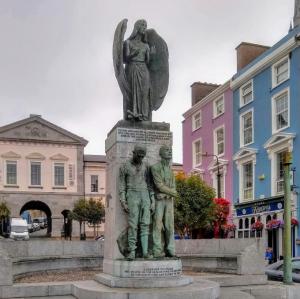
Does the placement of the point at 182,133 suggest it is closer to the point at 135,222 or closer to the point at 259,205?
the point at 259,205

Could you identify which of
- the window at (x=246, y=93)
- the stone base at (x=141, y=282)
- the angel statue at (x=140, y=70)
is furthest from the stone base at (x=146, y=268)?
the window at (x=246, y=93)

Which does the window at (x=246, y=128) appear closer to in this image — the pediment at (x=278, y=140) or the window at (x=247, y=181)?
the window at (x=247, y=181)

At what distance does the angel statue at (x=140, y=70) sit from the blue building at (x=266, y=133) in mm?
20182

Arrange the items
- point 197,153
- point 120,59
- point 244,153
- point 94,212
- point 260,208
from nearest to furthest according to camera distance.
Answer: point 120,59 → point 260,208 → point 244,153 → point 197,153 → point 94,212

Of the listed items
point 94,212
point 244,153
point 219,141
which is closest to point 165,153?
point 244,153

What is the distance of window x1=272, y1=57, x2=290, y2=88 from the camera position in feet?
105

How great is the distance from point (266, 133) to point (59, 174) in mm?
34972

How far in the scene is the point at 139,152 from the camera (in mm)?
10102

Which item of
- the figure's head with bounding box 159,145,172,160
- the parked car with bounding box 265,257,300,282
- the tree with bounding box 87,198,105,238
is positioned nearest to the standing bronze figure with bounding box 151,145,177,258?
the figure's head with bounding box 159,145,172,160

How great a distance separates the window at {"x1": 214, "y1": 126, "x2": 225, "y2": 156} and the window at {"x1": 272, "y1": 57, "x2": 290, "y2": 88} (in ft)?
26.1

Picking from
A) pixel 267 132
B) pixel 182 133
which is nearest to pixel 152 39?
pixel 267 132

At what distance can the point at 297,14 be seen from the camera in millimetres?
33594

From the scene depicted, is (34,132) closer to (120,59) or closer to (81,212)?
(81,212)

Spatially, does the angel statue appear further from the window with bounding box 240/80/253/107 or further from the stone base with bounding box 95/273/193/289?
the window with bounding box 240/80/253/107
